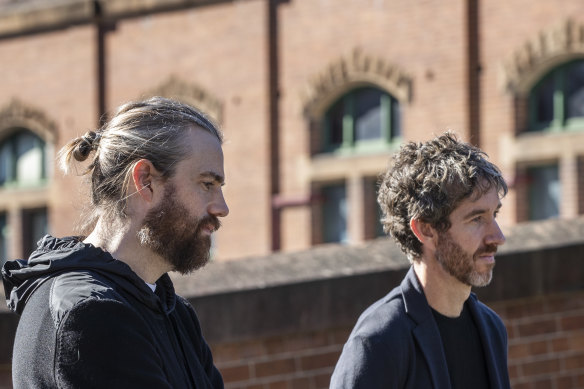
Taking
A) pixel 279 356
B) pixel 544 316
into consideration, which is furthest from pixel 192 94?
pixel 279 356

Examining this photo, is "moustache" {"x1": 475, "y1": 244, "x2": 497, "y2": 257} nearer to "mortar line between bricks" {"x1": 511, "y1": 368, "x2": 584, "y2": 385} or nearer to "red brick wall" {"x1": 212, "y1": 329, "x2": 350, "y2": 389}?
"red brick wall" {"x1": 212, "y1": 329, "x2": 350, "y2": 389}

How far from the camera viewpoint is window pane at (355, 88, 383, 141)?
17.9 m

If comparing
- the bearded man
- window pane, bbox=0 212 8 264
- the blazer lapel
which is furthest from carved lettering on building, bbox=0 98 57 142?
the bearded man

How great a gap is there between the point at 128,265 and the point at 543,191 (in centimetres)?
1460

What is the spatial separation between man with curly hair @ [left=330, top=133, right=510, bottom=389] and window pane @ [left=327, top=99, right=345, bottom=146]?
48.9 feet

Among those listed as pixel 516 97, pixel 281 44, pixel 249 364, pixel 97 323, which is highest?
pixel 281 44

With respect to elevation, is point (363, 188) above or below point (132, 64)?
below

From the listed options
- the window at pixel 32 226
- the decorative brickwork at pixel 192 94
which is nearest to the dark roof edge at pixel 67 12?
the decorative brickwork at pixel 192 94

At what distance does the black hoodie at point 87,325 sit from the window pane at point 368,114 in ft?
50.4

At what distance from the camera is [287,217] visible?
61.1 feet

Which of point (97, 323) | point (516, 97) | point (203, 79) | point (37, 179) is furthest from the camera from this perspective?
point (37, 179)

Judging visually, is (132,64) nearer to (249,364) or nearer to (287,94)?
(287,94)

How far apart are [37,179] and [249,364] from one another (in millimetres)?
16785

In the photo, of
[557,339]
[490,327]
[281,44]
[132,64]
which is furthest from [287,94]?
[490,327]
